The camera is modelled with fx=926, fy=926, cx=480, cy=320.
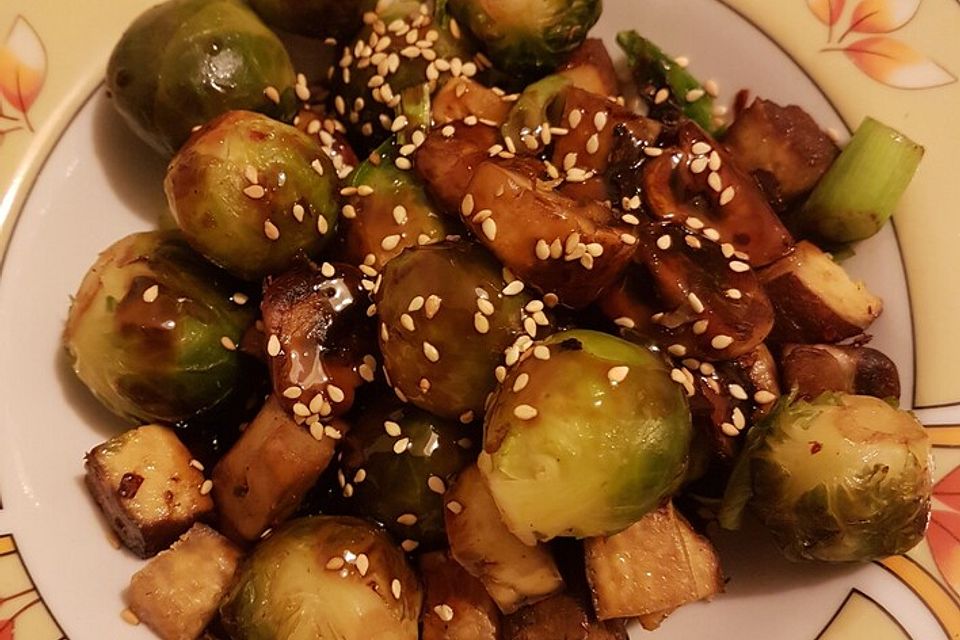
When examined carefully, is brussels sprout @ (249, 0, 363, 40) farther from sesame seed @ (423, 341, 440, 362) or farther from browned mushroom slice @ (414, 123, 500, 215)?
sesame seed @ (423, 341, 440, 362)

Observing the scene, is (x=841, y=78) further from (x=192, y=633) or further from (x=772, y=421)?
(x=192, y=633)

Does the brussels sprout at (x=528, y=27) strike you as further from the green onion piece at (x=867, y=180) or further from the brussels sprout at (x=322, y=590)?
the brussels sprout at (x=322, y=590)

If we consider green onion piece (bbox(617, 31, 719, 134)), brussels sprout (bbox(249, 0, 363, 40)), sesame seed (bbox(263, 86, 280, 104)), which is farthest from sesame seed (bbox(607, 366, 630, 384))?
brussels sprout (bbox(249, 0, 363, 40))

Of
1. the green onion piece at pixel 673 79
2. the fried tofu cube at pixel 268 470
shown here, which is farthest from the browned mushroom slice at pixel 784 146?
the fried tofu cube at pixel 268 470

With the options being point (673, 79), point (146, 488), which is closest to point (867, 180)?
point (673, 79)

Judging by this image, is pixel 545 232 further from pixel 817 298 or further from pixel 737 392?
pixel 817 298

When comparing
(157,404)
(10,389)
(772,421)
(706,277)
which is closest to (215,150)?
(157,404)
